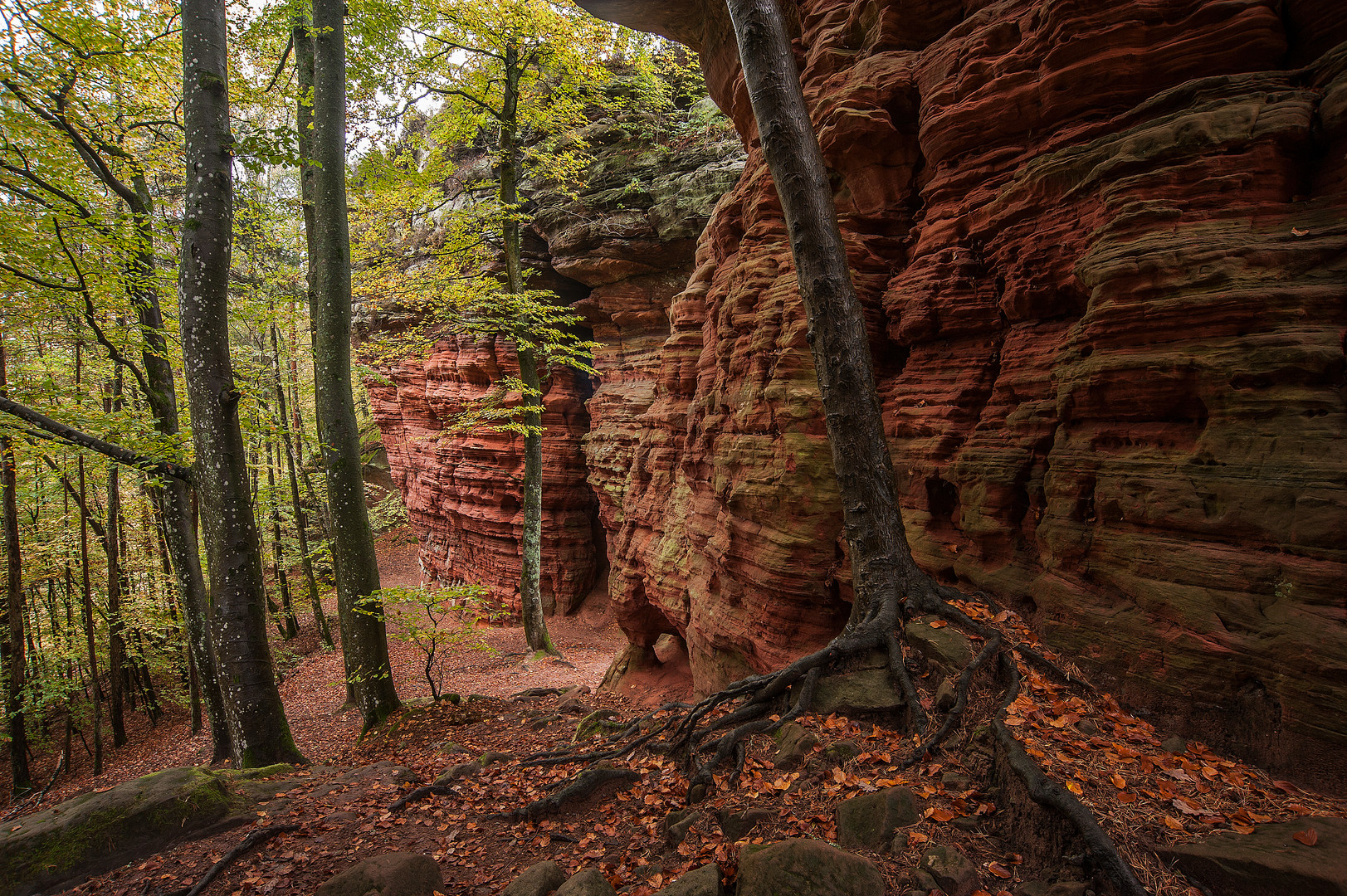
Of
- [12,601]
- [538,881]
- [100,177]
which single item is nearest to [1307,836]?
[538,881]

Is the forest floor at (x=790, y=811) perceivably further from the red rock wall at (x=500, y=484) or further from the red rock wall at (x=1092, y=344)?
the red rock wall at (x=500, y=484)

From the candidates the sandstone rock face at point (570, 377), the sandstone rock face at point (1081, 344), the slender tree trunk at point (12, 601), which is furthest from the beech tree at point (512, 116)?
the slender tree trunk at point (12, 601)

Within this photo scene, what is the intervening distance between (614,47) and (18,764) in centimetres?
2227

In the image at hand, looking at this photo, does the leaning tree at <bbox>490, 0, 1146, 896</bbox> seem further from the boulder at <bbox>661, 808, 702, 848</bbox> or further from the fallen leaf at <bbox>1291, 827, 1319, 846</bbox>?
the fallen leaf at <bbox>1291, 827, 1319, 846</bbox>

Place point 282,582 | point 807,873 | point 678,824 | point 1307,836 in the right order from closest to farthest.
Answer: point 1307,836 → point 807,873 → point 678,824 → point 282,582

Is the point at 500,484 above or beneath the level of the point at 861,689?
above

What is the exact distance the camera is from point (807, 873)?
8.76ft

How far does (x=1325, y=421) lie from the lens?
3.24 m

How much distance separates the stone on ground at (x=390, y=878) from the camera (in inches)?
129

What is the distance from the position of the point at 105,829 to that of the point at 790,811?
5318mm

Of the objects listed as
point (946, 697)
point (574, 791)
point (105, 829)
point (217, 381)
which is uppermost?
point (217, 381)

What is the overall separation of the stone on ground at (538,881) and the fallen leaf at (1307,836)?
12.4 feet

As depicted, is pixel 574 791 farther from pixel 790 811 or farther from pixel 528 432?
pixel 528 432

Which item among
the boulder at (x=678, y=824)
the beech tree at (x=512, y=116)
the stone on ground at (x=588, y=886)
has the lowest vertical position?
the boulder at (x=678, y=824)
